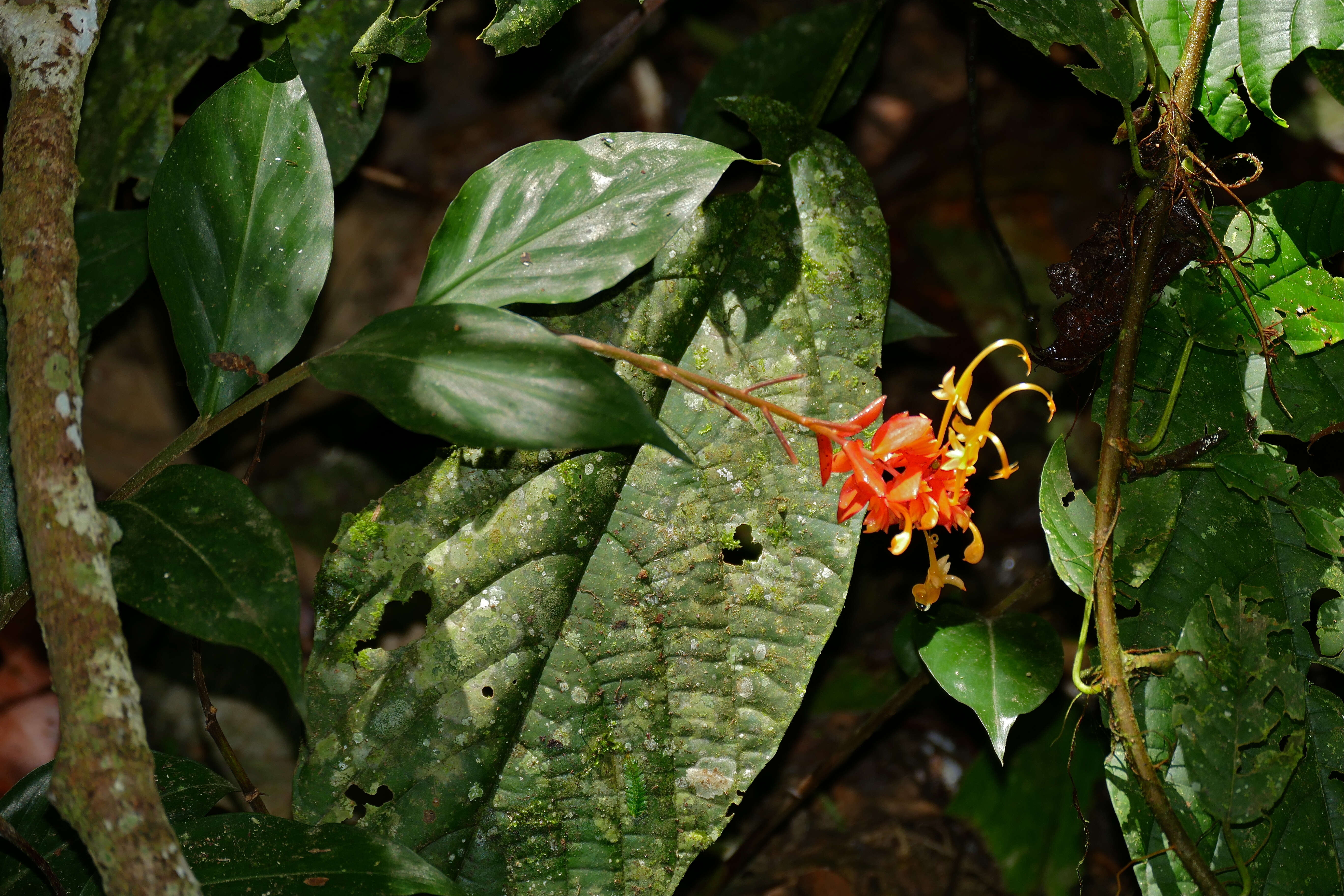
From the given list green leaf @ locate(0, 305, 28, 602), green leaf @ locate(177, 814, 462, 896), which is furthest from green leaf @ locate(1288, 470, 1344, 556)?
green leaf @ locate(0, 305, 28, 602)

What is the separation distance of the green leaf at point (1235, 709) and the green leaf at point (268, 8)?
5.06 ft

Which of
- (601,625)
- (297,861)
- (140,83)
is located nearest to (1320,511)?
(601,625)

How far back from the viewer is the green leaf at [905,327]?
5.31 feet

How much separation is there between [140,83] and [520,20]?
0.83 metres

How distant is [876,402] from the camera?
3.33ft

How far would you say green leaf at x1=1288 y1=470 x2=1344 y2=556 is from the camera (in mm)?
1302

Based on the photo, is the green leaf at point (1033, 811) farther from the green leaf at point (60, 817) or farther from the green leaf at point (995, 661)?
the green leaf at point (60, 817)

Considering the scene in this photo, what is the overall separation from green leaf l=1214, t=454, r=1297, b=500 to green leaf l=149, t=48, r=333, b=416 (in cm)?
127

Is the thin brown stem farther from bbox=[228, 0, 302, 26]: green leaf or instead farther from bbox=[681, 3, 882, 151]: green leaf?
bbox=[228, 0, 302, 26]: green leaf

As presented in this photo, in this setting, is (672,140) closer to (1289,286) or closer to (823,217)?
(823,217)

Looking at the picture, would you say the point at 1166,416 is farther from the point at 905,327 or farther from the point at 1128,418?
the point at 905,327

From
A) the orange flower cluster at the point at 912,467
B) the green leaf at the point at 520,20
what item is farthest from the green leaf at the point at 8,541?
the orange flower cluster at the point at 912,467

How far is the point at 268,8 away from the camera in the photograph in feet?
4.48

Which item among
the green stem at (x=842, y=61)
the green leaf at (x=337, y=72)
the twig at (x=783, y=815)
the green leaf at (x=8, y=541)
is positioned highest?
the green leaf at (x=337, y=72)
